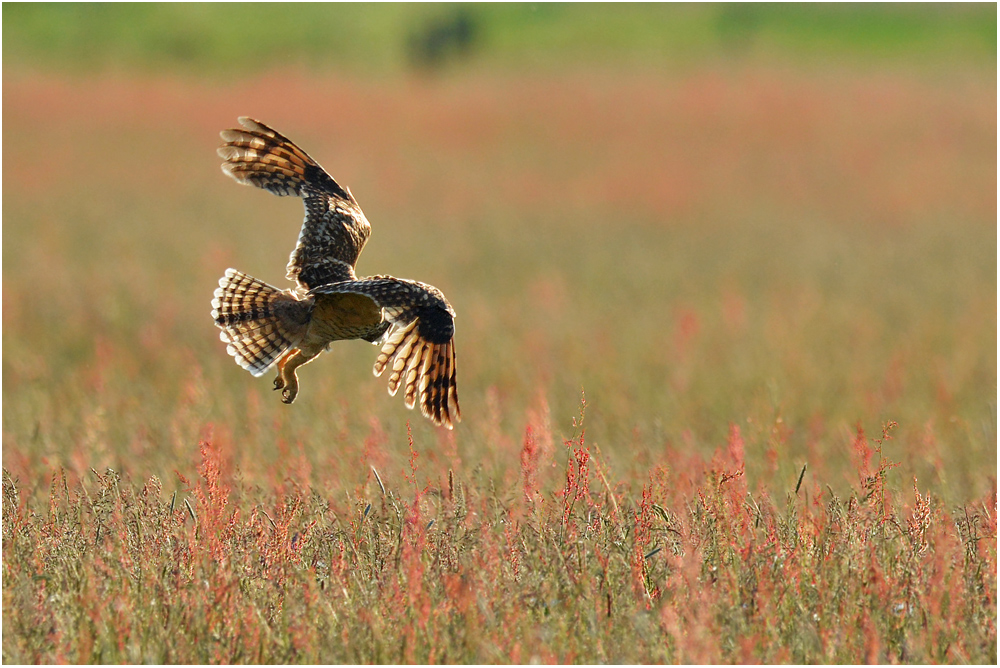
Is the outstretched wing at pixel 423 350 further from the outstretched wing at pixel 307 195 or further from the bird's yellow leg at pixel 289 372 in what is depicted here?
the outstretched wing at pixel 307 195

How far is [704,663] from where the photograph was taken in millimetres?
3162

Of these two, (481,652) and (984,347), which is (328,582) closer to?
(481,652)

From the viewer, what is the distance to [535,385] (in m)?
8.21

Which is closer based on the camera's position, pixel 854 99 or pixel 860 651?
pixel 860 651

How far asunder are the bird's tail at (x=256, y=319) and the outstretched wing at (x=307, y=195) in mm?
183

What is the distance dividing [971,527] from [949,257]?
1032 centimetres

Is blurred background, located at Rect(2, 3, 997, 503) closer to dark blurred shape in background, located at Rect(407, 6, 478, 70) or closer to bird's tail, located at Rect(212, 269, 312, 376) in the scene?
dark blurred shape in background, located at Rect(407, 6, 478, 70)

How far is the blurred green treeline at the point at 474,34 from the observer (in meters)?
29.4

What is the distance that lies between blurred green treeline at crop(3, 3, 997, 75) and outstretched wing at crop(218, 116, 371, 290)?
75.3 ft

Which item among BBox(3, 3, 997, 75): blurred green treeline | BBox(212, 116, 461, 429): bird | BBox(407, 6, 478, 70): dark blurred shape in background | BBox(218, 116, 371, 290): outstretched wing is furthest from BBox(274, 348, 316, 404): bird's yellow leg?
BBox(407, 6, 478, 70): dark blurred shape in background

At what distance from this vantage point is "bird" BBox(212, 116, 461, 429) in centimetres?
386

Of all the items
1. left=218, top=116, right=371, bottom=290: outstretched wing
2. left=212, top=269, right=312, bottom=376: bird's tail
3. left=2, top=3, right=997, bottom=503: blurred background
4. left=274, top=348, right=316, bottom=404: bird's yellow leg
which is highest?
left=218, top=116, right=371, bottom=290: outstretched wing

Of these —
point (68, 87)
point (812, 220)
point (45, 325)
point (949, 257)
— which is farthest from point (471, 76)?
point (45, 325)

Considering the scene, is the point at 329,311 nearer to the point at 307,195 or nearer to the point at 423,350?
the point at 423,350
